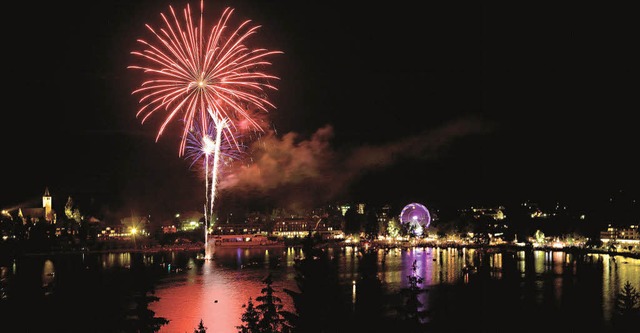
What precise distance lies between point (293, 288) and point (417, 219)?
38.7m

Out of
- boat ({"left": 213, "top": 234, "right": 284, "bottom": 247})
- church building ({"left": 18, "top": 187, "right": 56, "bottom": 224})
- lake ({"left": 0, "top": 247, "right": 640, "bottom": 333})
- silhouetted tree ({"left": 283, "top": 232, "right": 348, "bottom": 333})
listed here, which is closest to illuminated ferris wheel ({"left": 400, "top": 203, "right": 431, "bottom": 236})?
boat ({"left": 213, "top": 234, "right": 284, "bottom": 247})

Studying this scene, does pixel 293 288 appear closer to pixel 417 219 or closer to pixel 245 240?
pixel 245 240

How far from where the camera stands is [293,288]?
1009 inches

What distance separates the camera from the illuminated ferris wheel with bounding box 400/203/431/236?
62.2m

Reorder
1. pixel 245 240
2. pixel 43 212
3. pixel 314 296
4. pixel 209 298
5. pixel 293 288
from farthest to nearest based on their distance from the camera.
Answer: pixel 43 212
pixel 245 240
pixel 293 288
pixel 209 298
pixel 314 296

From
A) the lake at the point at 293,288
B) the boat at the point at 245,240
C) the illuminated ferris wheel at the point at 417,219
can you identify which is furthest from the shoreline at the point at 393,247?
the illuminated ferris wheel at the point at 417,219

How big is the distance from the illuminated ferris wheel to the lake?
1868cm

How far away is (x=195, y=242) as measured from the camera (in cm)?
5831

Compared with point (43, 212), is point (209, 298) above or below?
below

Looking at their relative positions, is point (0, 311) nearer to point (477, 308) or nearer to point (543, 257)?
point (477, 308)

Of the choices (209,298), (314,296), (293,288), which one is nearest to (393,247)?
(293,288)

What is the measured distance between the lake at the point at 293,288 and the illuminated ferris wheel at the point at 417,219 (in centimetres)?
1868

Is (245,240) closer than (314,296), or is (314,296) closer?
(314,296)

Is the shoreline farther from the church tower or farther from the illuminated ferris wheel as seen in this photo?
the church tower
